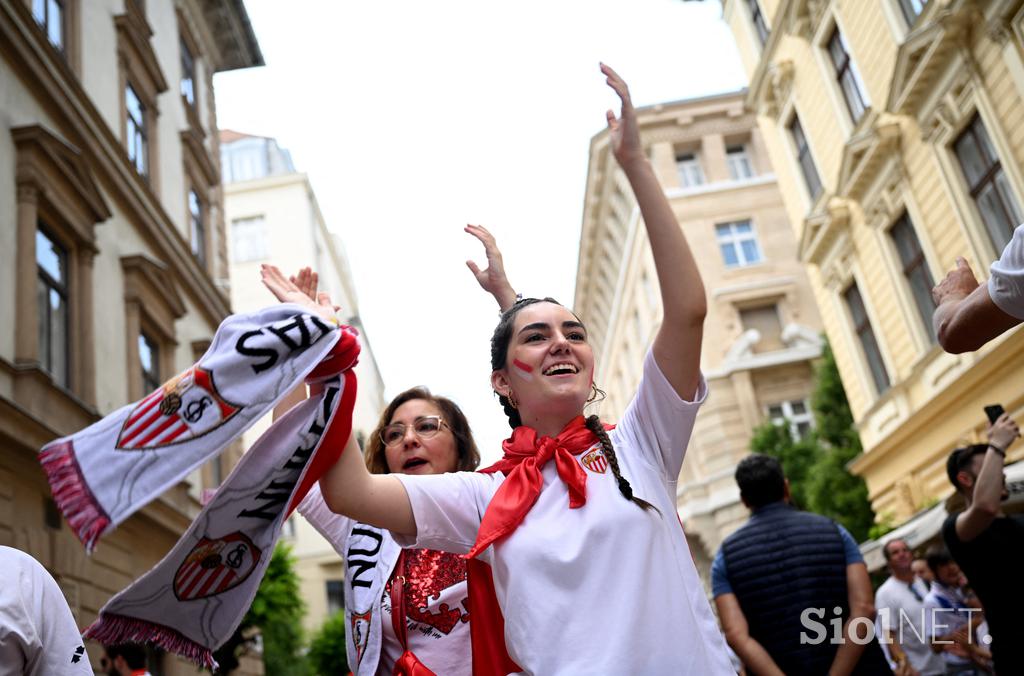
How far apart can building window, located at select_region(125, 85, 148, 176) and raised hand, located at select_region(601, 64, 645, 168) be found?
14.2 metres

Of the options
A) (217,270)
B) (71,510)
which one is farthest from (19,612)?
(217,270)

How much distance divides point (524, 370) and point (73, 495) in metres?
1.19

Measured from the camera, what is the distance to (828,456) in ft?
77.2

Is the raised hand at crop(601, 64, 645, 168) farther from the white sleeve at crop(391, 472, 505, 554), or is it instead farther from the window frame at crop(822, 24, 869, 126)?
the window frame at crop(822, 24, 869, 126)

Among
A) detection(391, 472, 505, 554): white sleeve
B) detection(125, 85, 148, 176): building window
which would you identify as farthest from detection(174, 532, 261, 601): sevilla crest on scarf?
detection(125, 85, 148, 176): building window

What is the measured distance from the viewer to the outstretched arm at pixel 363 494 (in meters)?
2.44

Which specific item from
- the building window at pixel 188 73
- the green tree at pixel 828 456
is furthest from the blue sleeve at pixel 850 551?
the building window at pixel 188 73

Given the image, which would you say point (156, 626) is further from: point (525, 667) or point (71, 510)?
point (525, 667)

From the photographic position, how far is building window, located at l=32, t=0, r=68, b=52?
12.2 meters

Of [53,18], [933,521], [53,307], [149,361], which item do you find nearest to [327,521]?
[933,521]

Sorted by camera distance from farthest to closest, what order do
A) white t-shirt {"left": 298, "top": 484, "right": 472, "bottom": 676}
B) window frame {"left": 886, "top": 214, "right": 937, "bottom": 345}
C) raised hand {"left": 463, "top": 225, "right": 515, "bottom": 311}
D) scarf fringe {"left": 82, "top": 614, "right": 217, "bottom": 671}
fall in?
window frame {"left": 886, "top": 214, "right": 937, "bottom": 345} → raised hand {"left": 463, "top": 225, "right": 515, "bottom": 311} → white t-shirt {"left": 298, "top": 484, "right": 472, "bottom": 676} → scarf fringe {"left": 82, "top": 614, "right": 217, "bottom": 671}

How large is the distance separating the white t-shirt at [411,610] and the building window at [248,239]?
4399 centimetres

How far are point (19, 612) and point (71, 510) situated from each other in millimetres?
982

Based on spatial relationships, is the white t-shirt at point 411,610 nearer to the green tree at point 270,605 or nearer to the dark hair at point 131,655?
the dark hair at point 131,655
